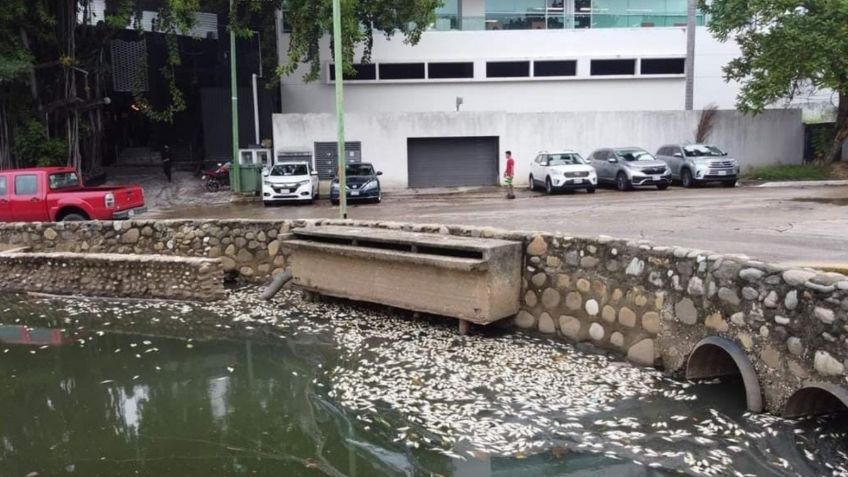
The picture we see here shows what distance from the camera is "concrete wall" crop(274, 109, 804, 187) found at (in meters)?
27.2

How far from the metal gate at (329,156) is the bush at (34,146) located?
8705 mm

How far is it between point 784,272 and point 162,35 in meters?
30.6

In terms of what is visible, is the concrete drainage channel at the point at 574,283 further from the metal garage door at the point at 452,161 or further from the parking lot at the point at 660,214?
the metal garage door at the point at 452,161

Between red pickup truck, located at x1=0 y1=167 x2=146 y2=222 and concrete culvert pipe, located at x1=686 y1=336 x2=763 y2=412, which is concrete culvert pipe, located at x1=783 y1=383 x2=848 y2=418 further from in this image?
red pickup truck, located at x1=0 y1=167 x2=146 y2=222

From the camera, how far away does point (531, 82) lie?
1203 inches

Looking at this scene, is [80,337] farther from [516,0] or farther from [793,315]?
[516,0]

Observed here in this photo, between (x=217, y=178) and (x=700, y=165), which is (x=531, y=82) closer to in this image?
(x=700, y=165)

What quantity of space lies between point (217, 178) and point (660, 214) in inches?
658

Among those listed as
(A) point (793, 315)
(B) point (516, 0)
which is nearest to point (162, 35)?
(B) point (516, 0)

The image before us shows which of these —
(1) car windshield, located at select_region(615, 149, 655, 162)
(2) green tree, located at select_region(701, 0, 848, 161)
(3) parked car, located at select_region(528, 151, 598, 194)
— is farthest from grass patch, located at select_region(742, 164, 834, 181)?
(3) parked car, located at select_region(528, 151, 598, 194)

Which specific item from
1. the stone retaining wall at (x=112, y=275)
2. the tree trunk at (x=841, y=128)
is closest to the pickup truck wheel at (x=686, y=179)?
the tree trunk at (x=841, y=128)

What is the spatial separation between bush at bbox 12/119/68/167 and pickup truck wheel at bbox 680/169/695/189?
21.1 m

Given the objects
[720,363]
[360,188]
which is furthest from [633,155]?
[720,363]

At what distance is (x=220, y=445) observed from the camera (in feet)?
19.1
